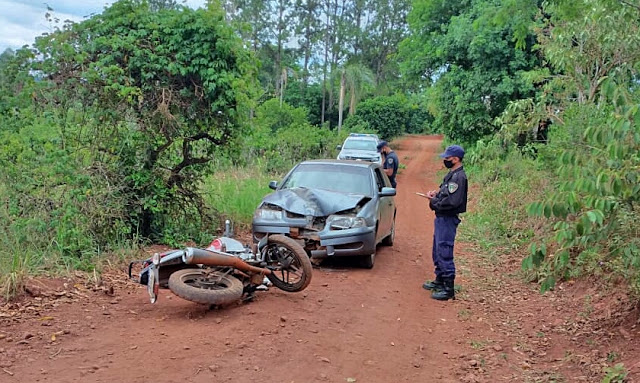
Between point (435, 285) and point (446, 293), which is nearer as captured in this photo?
point (446, 293)

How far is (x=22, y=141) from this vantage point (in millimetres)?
7398

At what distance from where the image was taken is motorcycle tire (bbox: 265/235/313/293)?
20.8 feet

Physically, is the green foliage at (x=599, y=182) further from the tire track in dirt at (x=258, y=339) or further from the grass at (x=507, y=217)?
the grass at (x=507, y=217)

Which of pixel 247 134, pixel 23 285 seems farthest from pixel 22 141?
pixel 247 134

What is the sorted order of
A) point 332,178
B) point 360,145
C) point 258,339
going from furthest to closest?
point 360,145
point 332,178
point 258,339

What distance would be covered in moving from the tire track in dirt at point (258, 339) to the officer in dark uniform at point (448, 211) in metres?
0.35

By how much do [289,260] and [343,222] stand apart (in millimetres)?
1708

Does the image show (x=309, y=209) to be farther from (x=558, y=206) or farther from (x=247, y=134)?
(x=558, y=206)

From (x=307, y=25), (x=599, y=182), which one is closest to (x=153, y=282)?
(x=599, y=182)

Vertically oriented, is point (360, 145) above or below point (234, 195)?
above

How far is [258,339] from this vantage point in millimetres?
5176

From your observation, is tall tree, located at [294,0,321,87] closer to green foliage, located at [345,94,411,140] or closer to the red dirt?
green foliage, located at [345,94,411,140]

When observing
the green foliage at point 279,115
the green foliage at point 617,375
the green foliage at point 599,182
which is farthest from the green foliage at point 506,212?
the green foliage at point 279,115

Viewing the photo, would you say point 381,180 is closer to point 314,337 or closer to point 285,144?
point 314,337
